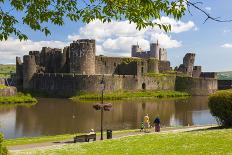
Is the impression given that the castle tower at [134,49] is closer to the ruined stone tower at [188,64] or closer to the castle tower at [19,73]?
the ruined stone tower at [188,64]

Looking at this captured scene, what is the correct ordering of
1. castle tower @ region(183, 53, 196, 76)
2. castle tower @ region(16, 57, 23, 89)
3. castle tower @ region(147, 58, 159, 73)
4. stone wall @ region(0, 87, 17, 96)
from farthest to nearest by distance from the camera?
castle tower @ region(183, 53, 196, 76), castle tower @ region(147, 58, 159, 73), castle tower @ region(16, 57, 23, 89), stone wall @ region(0, 87, 17, 96)

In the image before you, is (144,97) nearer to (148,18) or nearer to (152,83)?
(152,83)

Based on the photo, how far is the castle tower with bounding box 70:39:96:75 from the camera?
69625 millimetres

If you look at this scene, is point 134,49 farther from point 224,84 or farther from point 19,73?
point 19,73

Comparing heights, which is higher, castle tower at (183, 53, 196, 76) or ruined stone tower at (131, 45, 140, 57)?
ruined stone tower at (131, 45, 140, 57)

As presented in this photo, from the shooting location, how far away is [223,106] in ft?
86.1

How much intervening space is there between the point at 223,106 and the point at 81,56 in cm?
4560

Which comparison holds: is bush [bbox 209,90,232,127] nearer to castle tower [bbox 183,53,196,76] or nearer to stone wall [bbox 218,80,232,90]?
castle tower [bbox 183,53,196,76]

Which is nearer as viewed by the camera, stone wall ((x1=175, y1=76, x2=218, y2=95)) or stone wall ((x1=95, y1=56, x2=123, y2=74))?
stone wall ((x1=95, y1=56, x2=123, y2=74))

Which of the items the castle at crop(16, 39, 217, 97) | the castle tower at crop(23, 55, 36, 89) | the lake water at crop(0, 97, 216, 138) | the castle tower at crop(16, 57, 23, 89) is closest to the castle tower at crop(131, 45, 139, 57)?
the castle at crop(16, 39, 217, 97)

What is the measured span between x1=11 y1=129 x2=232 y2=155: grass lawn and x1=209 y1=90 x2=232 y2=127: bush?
5117mm

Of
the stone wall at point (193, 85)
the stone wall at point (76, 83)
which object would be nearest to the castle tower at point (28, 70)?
the stone wall at point (76, 83)

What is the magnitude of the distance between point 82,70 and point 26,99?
15527 millimetres

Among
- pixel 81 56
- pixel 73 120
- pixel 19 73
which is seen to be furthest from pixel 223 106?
pixel 19 73
